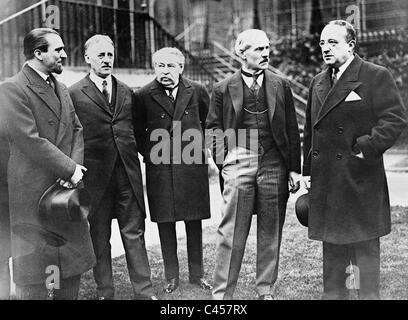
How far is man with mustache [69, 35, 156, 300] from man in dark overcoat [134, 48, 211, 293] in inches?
11.0

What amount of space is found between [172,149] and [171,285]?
3.73ft

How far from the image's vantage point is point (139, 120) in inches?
187

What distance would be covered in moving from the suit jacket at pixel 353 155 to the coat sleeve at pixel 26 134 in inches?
70.5

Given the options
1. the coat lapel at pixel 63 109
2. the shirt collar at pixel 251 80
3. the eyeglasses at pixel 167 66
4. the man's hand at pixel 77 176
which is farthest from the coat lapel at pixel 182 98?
the man's hand at pixel 77 176

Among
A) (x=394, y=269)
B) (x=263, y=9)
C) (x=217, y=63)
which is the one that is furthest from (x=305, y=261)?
(x=263, y=9)

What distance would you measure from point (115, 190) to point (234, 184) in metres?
0.92

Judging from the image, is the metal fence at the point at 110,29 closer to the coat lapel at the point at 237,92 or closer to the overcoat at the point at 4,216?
the overcoat at the point at 4,216

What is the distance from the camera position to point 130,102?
4547mm

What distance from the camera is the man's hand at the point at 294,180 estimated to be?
4289 millimetres

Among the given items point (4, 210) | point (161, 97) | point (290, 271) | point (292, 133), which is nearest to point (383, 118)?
point (292, 133)

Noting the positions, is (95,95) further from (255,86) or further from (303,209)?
(303,209)

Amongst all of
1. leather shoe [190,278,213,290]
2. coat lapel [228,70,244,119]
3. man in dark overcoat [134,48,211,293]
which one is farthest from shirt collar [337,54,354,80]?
leather shoe [190,278,213,290]
